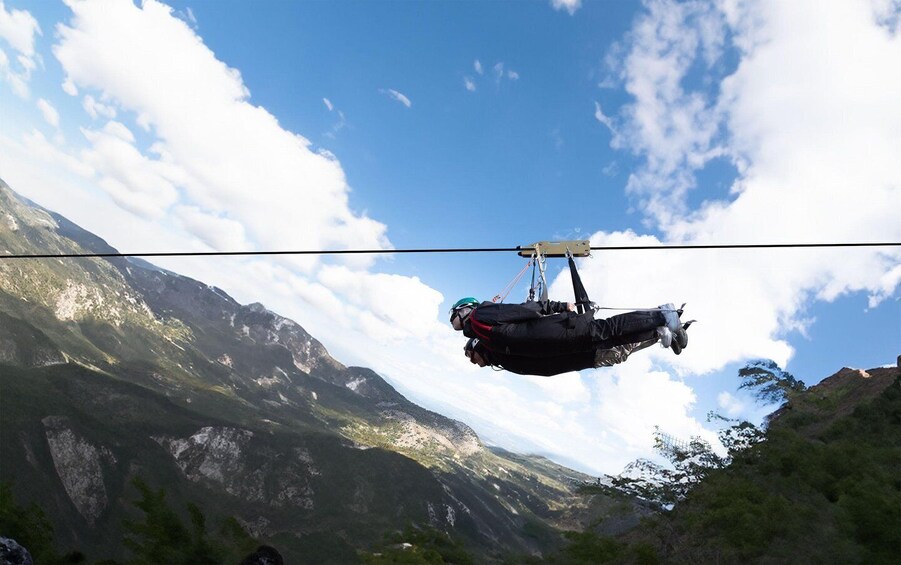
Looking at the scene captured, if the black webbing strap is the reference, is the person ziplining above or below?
below

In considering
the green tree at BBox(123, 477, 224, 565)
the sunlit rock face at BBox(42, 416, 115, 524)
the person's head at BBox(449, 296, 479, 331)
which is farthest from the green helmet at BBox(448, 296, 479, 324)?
the sunlit rock face at BBox(42, 416, 115, 524)

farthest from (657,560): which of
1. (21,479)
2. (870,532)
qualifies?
(21,479)

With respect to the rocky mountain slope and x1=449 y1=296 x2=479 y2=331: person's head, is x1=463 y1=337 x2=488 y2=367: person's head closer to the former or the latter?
x1=449 y1=296 x2=479 y2=331: person's head

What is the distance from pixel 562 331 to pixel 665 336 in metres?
1.39

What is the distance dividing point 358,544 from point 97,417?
62.6m

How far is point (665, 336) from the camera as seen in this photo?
6.28 m

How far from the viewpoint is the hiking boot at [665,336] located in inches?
247

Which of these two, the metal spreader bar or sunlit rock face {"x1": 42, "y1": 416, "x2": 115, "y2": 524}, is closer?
the metal spreader bar

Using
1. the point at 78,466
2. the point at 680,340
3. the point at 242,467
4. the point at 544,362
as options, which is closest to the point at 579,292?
the point at 544,362

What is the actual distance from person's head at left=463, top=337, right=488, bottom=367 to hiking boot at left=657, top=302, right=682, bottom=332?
105 inches

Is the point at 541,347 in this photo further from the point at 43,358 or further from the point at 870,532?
the point at 43,358

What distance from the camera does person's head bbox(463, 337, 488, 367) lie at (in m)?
7.34

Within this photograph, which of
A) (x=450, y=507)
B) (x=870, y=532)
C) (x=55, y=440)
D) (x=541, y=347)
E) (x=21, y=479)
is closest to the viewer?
(x=541, y=347)

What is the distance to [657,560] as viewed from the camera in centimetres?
2245
